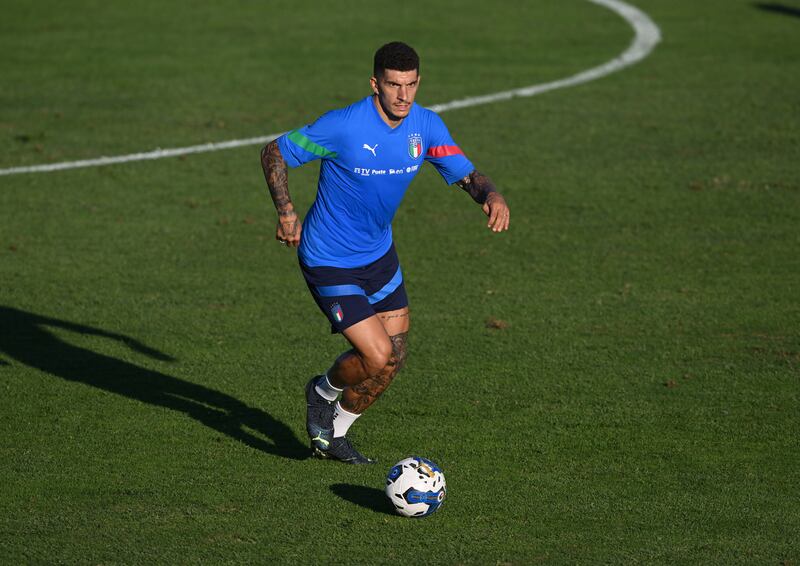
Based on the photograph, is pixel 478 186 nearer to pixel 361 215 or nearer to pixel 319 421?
pixel 361 215

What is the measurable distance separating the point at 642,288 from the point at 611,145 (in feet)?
15.8

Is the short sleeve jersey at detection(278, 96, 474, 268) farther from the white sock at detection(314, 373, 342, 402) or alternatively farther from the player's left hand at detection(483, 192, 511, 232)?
the white sock at detection(314, 373, 342, 402)

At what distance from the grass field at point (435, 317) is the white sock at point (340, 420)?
0.28 meters

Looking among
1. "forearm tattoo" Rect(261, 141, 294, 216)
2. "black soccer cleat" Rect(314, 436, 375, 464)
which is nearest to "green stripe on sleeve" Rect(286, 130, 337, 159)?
"forearm tattoo" Rect(261, 141, 294, 216)

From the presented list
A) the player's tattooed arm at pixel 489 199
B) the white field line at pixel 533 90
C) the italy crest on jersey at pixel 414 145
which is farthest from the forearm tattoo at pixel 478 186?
the white field line at pixel 533 90

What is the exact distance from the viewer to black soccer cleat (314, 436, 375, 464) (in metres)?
A: 8.48

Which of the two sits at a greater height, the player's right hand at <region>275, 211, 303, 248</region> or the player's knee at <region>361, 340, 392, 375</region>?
the player's right hand at <region>275, 211, 303, 248</region>

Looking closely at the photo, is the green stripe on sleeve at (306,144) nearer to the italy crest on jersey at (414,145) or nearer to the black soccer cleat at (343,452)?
the italy crest on jersey at (414,145)

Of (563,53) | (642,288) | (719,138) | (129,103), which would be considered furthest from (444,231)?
(563,53)

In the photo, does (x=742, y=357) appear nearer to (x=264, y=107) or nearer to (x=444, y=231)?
(x=444, y=231)

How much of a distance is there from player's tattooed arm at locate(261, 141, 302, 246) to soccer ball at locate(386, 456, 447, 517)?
1.52 metres

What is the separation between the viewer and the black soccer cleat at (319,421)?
27.7 feet

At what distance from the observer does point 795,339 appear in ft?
35.9

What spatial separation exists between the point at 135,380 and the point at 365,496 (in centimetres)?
278
